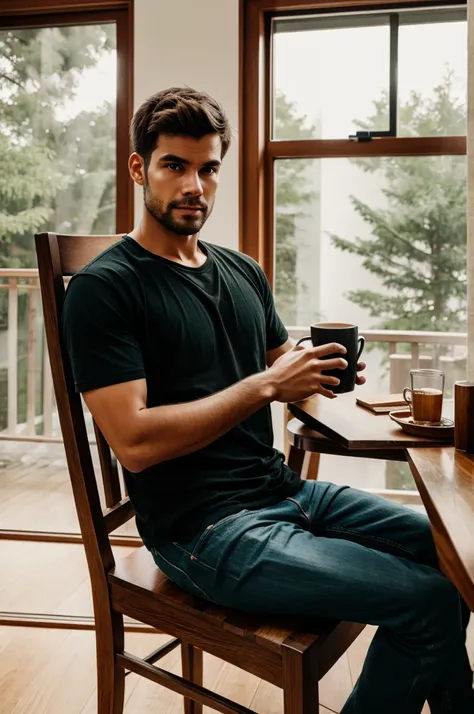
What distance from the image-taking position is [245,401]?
1.24m

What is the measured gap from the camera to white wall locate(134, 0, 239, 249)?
2484 millimetres

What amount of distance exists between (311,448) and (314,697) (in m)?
0.51

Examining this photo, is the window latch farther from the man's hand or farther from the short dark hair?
the man's hand

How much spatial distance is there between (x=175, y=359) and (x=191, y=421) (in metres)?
0.16

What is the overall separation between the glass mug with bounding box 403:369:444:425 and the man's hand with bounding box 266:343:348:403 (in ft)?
0.57

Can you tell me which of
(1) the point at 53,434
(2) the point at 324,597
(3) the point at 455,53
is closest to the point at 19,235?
(1) the point at 53,434

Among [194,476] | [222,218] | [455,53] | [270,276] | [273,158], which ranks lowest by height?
[194,476]

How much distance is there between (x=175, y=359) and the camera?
1.32 m

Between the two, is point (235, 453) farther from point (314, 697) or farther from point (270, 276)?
point (270, 276)

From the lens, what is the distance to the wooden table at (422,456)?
2.60ft

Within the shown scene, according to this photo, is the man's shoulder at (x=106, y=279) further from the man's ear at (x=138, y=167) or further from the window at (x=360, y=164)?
the window at (x=360, y=164)

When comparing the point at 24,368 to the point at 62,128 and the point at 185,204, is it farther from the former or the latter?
the point at 185,204

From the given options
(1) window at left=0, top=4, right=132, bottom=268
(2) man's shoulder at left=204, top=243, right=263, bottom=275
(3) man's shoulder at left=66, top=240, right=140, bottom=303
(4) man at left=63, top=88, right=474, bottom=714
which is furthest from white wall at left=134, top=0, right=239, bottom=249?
(3) man's shoulder at left=66, top=240, right=140, bottom=303

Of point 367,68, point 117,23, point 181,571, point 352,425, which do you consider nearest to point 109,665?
point 181,571
